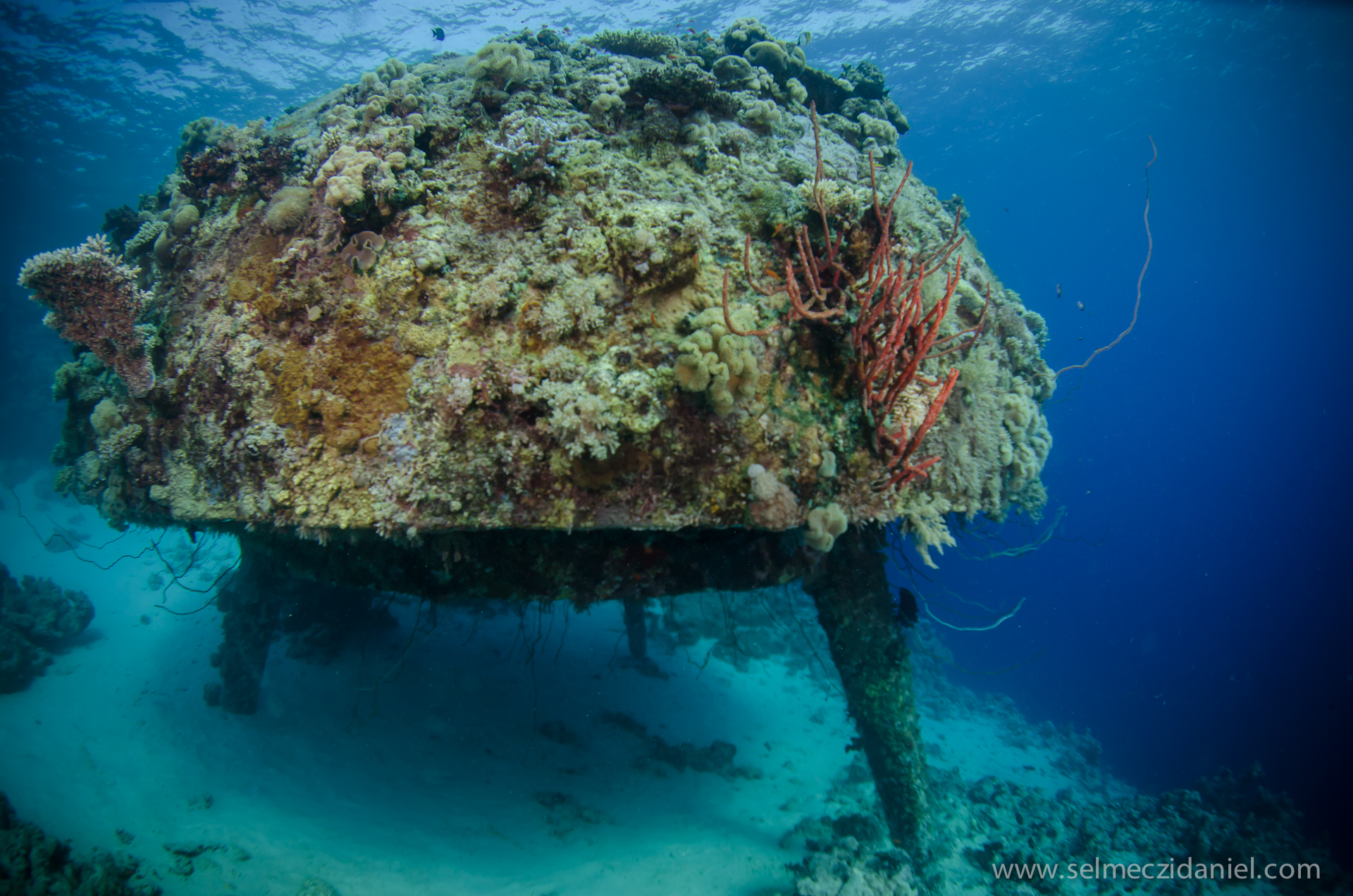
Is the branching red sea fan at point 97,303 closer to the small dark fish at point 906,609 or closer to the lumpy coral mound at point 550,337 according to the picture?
the lumpy coral mound at point 550,337

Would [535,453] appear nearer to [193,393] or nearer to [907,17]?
[193,393]

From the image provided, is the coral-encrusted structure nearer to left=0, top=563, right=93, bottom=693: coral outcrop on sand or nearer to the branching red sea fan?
the branching red sea fan

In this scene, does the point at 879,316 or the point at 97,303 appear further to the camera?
the point at 97,303

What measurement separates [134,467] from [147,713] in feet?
23.7

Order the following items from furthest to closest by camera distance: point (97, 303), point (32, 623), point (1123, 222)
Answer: point (1123, 222), point (32, 623), point (97, 303)

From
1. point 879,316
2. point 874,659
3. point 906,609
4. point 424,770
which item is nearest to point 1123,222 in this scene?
point 906,609

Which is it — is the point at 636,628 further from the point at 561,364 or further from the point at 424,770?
the point at 561,364

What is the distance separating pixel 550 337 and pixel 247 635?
29.8 ft

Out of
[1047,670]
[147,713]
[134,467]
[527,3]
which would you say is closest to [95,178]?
[527,3]


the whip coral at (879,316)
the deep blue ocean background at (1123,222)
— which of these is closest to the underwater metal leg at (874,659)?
the deep blue ocean background at (1123,222)

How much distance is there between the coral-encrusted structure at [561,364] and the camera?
10.3 ft

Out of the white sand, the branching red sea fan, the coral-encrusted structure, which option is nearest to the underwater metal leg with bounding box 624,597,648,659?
the white sand

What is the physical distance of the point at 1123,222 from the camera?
8081cm

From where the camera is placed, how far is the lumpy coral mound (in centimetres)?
312
